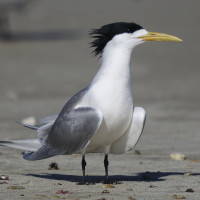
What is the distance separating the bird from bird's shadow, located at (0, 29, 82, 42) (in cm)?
1695

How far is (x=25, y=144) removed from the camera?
596 centimetres

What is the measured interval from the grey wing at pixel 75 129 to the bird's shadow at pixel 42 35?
55.7ft

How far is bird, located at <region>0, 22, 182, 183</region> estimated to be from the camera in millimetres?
5348

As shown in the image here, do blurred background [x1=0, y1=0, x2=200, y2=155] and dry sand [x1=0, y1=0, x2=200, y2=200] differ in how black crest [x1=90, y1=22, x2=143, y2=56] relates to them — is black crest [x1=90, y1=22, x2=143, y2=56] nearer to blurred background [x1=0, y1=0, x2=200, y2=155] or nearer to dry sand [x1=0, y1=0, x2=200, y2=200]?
dry sand [x1=0, y1=0, x2=200, y2=200]

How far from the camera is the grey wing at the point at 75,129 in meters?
5.29

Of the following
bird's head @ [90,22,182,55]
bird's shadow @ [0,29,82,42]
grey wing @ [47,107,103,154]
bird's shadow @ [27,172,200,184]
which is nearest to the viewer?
grey wing @ [47,107,103,154]

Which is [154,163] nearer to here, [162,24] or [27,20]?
[162,24]

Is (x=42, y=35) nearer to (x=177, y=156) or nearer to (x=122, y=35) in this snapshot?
(x=177, y=156)

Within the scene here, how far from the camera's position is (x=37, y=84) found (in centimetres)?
1375

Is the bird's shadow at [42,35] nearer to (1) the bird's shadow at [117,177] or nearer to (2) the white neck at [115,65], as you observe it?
(1) the bird's shadow at [117,177]

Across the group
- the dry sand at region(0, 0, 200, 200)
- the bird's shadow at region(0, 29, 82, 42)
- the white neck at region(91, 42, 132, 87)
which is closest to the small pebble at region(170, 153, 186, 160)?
the dry sand at region(0, 0, 200, 200)

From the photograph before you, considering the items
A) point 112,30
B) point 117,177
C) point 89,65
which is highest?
point 89,65

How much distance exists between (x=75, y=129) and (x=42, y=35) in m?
19.2

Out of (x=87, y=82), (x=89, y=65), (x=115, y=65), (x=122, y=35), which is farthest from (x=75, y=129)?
(x=89, y=65)
